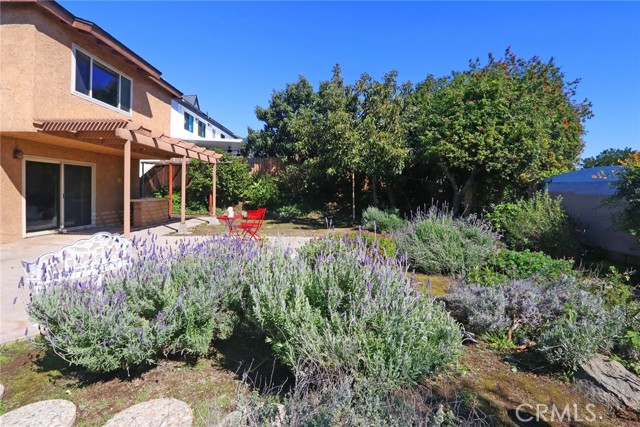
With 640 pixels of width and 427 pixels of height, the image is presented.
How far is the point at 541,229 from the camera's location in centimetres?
753

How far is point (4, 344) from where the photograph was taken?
3.35m

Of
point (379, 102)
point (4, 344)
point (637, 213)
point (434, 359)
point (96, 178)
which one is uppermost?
point (379, 102)

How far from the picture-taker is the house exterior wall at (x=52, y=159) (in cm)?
845

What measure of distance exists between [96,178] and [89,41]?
4.29 m

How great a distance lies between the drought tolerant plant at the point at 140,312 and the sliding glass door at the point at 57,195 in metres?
8.61

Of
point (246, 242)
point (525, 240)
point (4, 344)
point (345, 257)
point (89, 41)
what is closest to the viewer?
point (345, 257)

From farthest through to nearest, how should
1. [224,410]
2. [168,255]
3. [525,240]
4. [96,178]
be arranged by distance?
[96,178], [525,240], [168,255], [224,410]

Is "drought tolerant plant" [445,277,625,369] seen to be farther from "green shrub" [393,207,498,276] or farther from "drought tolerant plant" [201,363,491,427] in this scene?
"green shrub" [393,207,498,276]

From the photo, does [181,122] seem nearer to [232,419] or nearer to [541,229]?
[541,229]

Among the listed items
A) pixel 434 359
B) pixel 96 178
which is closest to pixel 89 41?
pixel 96 178

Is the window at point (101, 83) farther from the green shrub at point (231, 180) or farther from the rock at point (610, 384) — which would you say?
the rock at point (610, 384)

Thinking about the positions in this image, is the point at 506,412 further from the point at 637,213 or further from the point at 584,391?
the point at 637,213

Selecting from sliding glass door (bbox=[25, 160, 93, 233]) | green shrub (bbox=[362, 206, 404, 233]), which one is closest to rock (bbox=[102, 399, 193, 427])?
green shrub (bbox=[362, 206, 404, 233])

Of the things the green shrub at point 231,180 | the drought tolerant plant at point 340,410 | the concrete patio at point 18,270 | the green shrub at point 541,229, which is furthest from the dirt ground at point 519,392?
the green shrub at point 231,180
